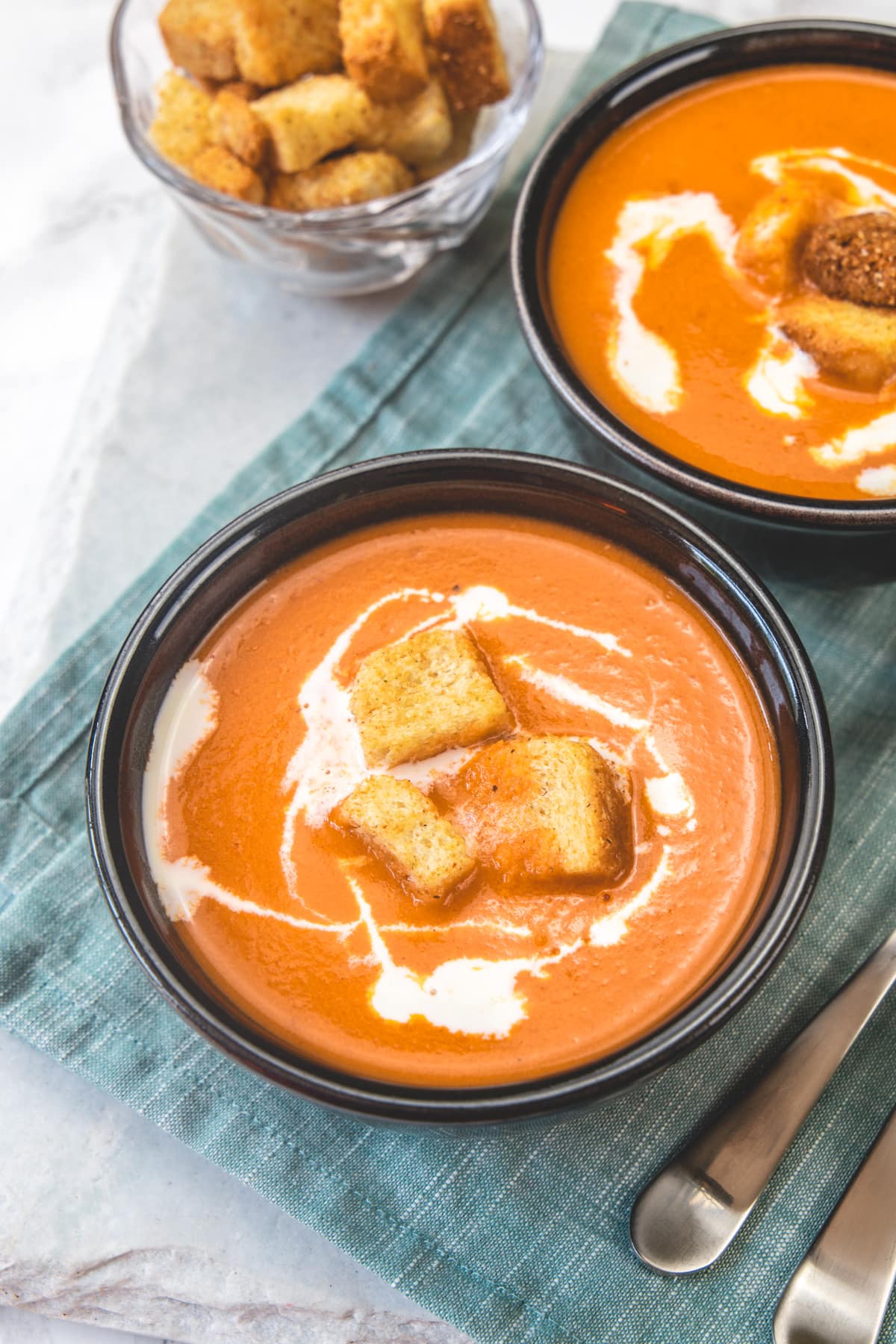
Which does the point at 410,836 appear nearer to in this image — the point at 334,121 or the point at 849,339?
the point at 849,339

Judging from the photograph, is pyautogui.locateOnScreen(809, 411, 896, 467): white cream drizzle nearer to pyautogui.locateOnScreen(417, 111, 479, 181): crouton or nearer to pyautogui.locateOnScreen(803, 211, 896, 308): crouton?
pyautogui.locateOnScreen(803, 211, 896, 308): crouton

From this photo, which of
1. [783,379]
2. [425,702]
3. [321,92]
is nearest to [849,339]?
[783,379]

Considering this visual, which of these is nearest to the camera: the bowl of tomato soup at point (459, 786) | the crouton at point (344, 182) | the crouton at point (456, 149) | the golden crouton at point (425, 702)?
the bowl of tomato soup at point (459, 786)

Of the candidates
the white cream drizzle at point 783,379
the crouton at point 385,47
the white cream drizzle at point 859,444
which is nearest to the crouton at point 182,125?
the crouton at point 385,47

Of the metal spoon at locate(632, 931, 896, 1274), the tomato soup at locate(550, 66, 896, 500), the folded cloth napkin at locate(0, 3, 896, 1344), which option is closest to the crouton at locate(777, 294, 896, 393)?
the tomato soup at locate(550, 66, 896, 500)

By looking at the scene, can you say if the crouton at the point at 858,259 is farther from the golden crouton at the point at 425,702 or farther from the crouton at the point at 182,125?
the crouton at the point at 182,125

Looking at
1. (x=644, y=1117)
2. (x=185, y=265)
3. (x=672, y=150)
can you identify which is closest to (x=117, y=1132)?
(x=644, y=1117)
